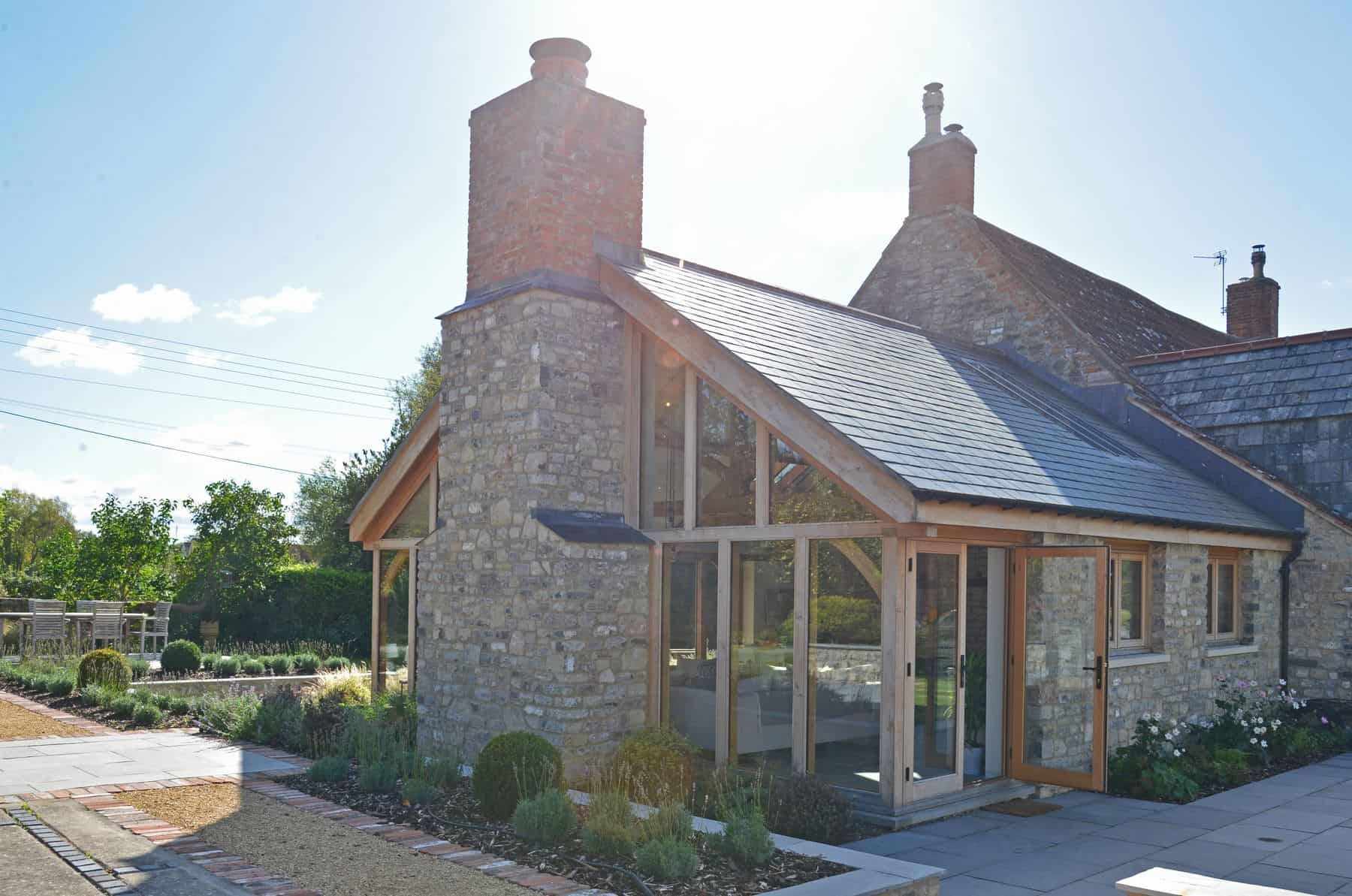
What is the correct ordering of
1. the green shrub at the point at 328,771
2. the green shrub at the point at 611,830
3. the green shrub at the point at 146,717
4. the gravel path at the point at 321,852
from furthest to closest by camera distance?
the green shrub at the point at 146,717, the green shrub at the point at 328,771, the green shrub at the point at 611,830, the gravel path at the point at 321,852

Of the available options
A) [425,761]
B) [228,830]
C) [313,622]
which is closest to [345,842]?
[228,830]

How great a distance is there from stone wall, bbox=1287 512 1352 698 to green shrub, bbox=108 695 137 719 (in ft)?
46.7

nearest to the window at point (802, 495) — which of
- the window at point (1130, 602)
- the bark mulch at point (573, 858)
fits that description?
the bark mulch at point (573, 858)

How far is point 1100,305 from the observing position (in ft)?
59.3

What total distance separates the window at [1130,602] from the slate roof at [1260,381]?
4217 mm

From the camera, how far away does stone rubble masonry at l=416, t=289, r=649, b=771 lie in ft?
29.8

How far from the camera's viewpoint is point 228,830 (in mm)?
7188

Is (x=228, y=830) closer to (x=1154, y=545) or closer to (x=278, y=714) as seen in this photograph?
(x=278, y=714)

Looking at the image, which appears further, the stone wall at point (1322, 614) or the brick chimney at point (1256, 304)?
the brick chimney at point (1256, 304)

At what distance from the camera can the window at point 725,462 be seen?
360 inches

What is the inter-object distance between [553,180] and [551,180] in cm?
2

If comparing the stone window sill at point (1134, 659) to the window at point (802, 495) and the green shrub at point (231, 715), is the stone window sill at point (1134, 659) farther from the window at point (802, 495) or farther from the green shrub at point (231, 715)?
the green shrub at point (231, 715)

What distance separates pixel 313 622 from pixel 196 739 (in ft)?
37.0

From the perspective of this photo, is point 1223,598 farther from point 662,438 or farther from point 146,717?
point 146,717
